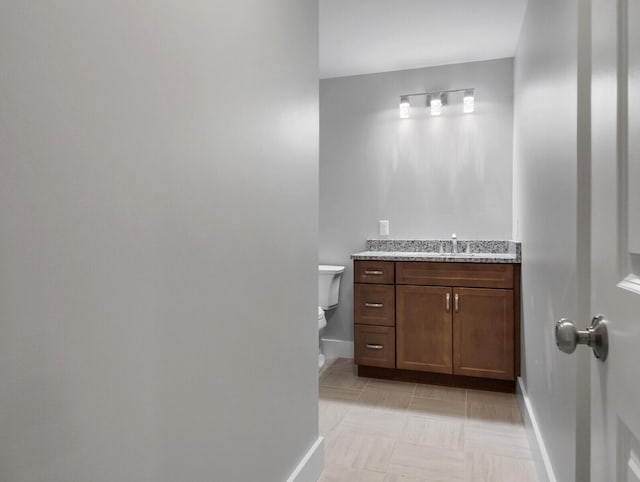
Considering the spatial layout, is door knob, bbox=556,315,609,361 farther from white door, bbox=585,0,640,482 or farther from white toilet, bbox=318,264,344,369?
white toilet, bbox=318,264,344,369

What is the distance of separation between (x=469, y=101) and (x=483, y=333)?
66.6 inches

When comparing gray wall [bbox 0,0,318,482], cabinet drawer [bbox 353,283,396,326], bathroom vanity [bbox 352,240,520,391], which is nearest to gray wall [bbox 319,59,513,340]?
bathroom vanity [bbox 352,240,520,391]

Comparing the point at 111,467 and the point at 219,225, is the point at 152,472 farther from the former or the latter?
the point at 219,225

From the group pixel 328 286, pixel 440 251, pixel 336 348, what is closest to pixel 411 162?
pixel 440 251

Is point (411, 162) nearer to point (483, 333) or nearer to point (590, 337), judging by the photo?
point (483, 333)

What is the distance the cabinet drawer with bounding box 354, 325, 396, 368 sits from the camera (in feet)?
9.93

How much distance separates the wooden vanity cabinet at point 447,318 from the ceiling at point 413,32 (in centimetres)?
→ 148

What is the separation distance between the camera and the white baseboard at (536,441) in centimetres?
166

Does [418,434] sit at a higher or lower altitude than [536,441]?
lower

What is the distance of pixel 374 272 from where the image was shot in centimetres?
307

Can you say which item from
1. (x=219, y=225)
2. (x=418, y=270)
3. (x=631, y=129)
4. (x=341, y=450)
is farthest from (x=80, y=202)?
(x=418, y=270)

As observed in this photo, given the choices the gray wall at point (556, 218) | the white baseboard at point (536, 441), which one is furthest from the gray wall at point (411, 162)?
the white baseboard at point (536, 441)

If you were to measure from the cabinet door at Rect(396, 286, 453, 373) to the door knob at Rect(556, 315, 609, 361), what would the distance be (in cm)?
222

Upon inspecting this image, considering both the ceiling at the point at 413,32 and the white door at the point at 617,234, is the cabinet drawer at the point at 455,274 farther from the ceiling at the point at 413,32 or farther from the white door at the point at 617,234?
the white door at the point at 617,234
